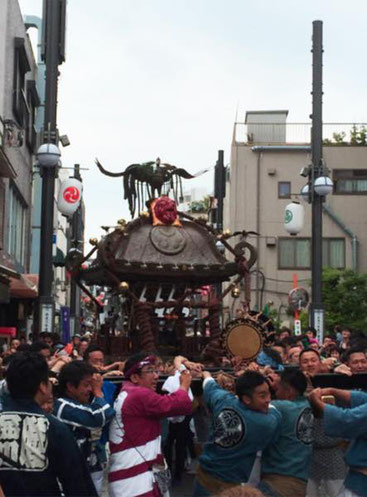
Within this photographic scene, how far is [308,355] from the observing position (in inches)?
310

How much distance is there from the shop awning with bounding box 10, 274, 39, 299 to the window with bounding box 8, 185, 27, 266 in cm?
132

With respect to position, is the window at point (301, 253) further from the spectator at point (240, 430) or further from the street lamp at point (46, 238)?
Answer: the spectator at point (240, 430)

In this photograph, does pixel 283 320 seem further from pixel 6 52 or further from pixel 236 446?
pixel 236 446

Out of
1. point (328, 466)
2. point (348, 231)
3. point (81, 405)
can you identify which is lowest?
point (328, 466)

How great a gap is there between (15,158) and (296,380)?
23.0 metres

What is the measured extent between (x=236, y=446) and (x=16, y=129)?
70.9 ft

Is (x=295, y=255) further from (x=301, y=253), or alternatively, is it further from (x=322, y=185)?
(x=322, y=185)

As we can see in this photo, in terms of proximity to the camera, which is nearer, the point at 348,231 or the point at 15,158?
the point at 15,158

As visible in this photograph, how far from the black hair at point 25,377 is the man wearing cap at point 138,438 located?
1308mm

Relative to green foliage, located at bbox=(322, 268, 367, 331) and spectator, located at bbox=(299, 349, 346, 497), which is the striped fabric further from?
green foliage, located at bbox=(322, 268, 367, 331)

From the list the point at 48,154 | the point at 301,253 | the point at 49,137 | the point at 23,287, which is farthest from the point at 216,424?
the point at 301,253

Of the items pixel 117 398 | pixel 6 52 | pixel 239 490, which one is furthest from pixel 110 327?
pixel 6 52

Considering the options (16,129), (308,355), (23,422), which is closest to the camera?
(23,422)

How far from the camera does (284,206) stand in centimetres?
3853
